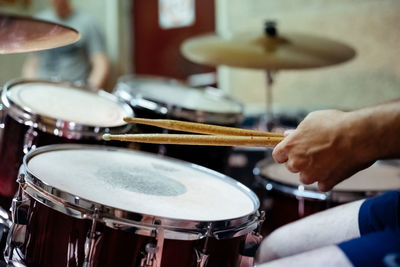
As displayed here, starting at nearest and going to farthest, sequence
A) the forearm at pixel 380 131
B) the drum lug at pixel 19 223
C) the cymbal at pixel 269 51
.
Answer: the forearm at pixel 380 131
the drum lug at pixel 19 223
the cymbal at pixel 269 51

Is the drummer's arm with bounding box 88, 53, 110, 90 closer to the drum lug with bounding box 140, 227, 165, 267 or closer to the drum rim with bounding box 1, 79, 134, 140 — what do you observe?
the drum rim with bounding box 1, 79, 134, 140

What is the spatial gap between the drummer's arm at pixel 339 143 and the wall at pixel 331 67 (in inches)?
89.5

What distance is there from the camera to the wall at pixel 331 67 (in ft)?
9.63

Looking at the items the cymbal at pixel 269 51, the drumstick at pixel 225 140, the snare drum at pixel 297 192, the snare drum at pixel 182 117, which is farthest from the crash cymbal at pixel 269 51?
the drumstick at pixel 225 140

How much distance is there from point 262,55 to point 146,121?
3.98ft

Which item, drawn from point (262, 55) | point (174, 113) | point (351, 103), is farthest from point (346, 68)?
point (174, 113)

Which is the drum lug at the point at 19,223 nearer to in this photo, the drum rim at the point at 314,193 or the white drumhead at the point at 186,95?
the drum rim at the point at 314,193

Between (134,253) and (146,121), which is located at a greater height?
(146,121)

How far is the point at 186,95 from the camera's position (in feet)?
7.09

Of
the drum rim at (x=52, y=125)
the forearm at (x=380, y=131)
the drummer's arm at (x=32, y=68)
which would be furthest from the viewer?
the drummer's arm at (x=32, y=68)

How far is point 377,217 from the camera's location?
3.05 feet

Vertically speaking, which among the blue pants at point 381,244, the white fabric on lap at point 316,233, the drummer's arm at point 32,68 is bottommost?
the drummer's arm at point 32,68

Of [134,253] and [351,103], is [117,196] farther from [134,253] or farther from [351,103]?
[351,103]

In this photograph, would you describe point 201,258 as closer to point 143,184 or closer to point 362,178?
point 143,184
